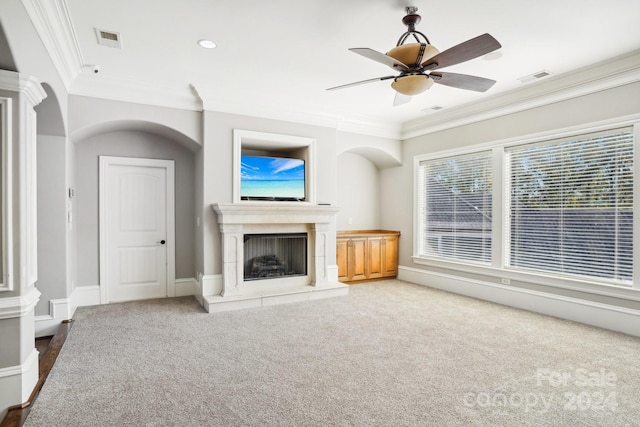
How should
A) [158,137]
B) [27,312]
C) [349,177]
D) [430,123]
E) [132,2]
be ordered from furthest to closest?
[349,177], [430,123], [158,137], [132,2], [27,312]

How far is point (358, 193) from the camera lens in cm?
697

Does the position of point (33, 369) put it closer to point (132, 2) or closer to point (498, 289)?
point (132, 2)

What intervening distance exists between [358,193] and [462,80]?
158 inches

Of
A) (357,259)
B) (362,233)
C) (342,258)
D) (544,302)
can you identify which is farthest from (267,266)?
(544,302)

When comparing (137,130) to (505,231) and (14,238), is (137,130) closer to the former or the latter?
(14,238)

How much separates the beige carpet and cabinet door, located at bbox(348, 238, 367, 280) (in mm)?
1733

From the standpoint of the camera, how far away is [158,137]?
531cm

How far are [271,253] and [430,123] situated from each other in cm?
338

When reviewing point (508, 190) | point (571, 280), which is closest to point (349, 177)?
point (508, 190)

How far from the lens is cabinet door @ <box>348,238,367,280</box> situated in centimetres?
619

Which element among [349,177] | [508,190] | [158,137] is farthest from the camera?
[349,177]

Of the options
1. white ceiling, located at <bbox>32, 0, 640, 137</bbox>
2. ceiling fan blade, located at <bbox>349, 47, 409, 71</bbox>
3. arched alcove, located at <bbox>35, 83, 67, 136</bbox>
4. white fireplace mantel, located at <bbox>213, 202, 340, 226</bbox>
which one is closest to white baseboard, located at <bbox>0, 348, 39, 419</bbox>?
arched alcove, located at <bbox>35, 83, 67, 136</bbox>

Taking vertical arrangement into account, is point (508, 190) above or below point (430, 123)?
below

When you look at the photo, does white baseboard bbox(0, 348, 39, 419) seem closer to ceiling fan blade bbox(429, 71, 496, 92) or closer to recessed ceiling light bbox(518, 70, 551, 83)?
ceiling fan blade bbox(429, 71, 496, 92)
